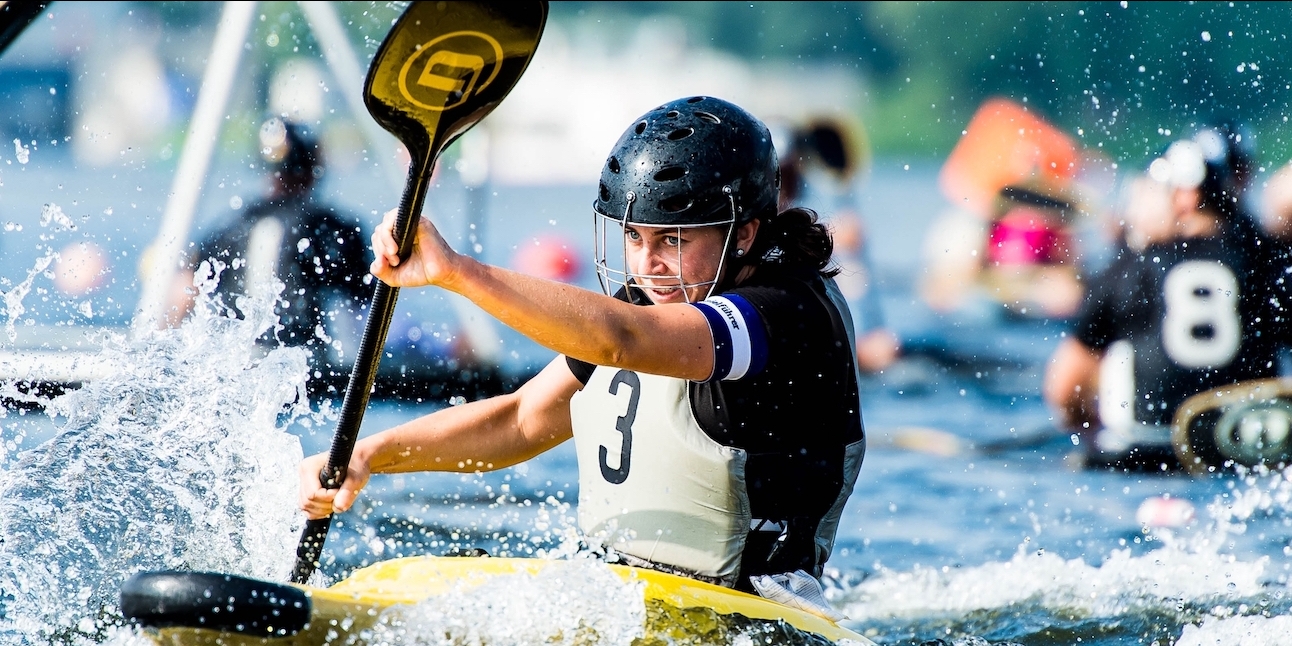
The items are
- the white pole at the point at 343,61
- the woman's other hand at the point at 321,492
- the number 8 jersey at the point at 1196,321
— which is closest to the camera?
the woman's other hand at the point at 321,492

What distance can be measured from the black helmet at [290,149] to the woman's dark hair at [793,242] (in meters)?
5.95

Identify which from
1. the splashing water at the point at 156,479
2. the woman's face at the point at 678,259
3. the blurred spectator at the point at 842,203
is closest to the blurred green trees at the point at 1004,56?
the blurred spectator at the point at 842,203

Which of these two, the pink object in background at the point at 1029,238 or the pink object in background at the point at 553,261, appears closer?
the pink object in background at the point at 1029,238

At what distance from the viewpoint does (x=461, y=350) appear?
9977 mm

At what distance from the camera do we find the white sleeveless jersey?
3.10 m

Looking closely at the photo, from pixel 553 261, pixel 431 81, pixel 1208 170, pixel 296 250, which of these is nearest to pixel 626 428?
pixel 431 81

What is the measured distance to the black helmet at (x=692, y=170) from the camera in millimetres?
3203

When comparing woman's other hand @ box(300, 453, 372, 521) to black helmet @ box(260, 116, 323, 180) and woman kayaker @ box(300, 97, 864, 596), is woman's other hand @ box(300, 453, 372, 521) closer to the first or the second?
woman kayaker @ box(300, 97, 864, 596)

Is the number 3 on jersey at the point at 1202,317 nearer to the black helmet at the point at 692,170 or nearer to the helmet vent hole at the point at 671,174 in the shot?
the black helmet at the point at 692,170

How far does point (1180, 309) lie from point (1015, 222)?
20.5 feet

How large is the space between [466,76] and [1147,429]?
19.3 ft

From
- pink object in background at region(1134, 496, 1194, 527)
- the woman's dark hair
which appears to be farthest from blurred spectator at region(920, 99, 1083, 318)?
the woman's dark hair

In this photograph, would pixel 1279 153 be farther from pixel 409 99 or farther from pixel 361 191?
pixel 409 99

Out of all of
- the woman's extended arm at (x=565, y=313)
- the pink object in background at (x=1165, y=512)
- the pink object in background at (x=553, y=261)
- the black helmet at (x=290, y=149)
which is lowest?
the woman's extended arm at (x=565, y=313)
